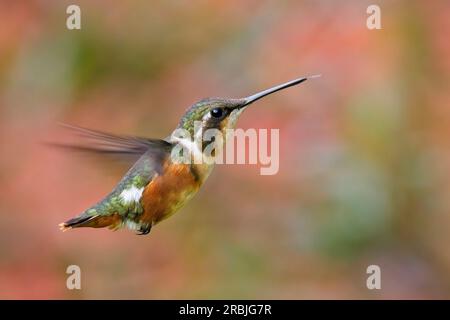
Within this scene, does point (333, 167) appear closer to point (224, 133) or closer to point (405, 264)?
point (405, 264)

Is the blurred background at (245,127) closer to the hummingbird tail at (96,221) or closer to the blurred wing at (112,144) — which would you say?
the hummingbird tail at (96,221)

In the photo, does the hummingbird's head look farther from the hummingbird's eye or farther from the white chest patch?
the white chest patch

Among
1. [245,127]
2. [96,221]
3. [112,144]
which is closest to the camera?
[112,144]

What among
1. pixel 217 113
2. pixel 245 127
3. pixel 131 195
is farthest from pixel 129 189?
pixel 245 127

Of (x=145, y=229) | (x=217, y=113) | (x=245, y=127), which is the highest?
(x=245, y=127)

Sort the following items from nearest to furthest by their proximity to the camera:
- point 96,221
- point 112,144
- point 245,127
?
point 112,144, point 96,221, point 245,127

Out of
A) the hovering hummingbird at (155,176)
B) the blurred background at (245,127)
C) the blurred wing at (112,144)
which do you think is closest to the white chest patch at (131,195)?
the hovering hummingbird at (155,176)

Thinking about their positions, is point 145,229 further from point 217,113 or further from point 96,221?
point 217,113

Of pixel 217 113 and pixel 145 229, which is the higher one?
pixel 217 113
